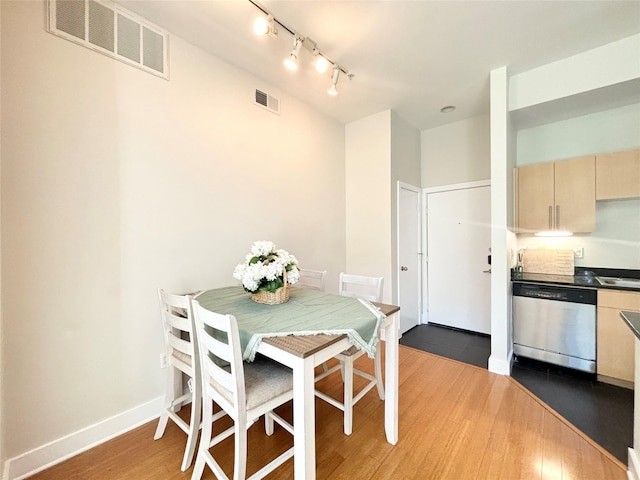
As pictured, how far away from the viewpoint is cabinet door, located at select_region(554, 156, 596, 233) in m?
2.52

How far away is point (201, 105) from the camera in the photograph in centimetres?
217

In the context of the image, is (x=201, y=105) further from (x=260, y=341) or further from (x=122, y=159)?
(x=260, y=341)

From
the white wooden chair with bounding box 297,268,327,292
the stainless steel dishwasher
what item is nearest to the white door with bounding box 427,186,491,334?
the stainless steel dishwasher

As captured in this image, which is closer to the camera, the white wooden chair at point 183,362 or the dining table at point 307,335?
the dining table at point 307,335

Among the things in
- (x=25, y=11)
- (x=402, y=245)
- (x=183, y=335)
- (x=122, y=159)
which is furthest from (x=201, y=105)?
(x=402, y=245)

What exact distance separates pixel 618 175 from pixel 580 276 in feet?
3.42

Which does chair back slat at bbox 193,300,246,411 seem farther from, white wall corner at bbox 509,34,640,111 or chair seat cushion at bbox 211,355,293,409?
white wall corner at bbox 509,34,640,111

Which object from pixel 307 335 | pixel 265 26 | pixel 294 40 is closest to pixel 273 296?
pixel 307 335

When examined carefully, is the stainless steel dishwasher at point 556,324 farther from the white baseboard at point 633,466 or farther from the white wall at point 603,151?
the white baseboard at point 633,466

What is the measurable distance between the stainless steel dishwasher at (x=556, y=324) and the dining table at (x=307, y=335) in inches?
73.6

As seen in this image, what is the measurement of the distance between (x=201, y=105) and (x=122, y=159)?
79cm

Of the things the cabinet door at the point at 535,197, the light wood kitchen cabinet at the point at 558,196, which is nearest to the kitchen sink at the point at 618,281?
the light wood kitchen cabinet at the point at 558,196

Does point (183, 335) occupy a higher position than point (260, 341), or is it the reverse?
point (260, 341)

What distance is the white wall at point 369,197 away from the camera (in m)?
3.24
